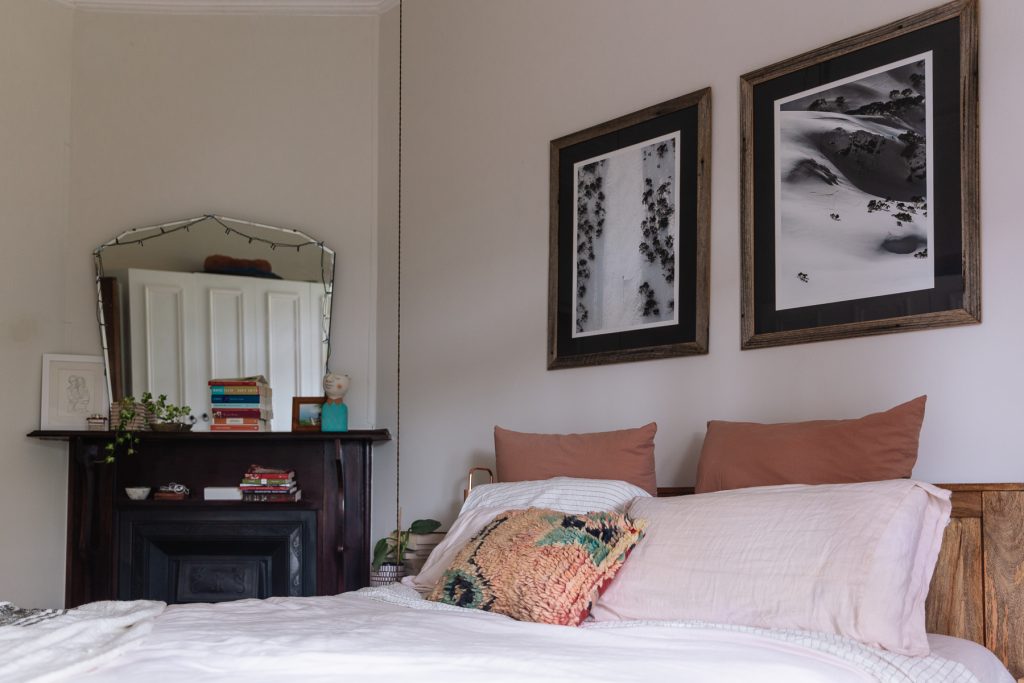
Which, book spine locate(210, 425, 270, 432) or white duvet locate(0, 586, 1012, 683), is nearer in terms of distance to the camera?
white duvet locate(0, 586, 1012, 683)

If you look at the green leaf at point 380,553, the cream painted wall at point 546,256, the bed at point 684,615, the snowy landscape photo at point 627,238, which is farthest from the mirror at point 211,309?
the bed at point 684,615

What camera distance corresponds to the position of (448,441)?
444 centimetres

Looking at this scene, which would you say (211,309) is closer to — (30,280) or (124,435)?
(124,435)

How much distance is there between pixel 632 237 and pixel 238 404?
2113 mm

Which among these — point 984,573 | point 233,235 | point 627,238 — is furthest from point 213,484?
point 984,573

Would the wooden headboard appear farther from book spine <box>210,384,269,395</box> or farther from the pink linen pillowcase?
book spine <box>210,384,269,395</box>

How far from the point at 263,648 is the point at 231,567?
112 inches

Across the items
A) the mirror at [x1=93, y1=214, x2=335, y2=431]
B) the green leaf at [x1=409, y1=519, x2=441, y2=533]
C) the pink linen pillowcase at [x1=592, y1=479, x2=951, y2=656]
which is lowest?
the green leaf at [x1=409, y1=519, x2=441, y2=533]

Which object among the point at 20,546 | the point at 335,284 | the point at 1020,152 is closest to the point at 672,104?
the point at 1020,152

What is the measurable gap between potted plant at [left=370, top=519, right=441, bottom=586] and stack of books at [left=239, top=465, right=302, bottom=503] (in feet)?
2.21

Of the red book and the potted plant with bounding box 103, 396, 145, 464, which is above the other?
the red book

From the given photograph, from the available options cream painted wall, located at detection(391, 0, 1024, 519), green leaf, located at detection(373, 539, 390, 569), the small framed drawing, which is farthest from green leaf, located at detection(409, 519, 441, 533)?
the small framed drawing

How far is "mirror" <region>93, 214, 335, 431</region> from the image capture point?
4902mm

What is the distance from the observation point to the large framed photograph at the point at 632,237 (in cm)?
343
